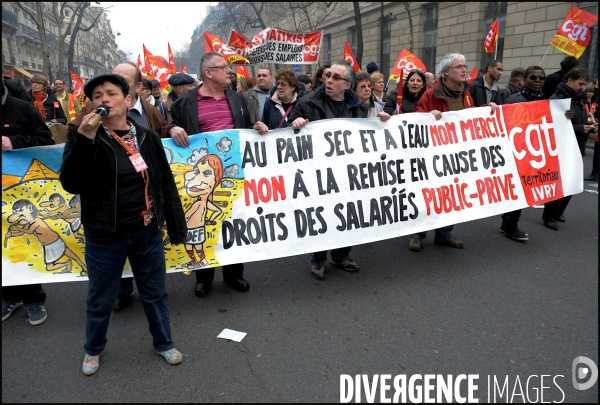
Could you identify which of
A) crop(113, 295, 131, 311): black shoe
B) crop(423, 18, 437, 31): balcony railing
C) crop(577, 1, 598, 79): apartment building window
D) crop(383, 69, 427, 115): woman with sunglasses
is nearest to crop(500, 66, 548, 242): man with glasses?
crop(383, 69, 427, 115): woman with sunglasses

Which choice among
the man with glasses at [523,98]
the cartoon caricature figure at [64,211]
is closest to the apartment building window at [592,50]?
the man with glasses at [523,98]

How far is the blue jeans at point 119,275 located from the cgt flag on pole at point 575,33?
924cm

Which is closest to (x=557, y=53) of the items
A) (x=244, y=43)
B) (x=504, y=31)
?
(x=504, y=31)

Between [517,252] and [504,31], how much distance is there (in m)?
17.6

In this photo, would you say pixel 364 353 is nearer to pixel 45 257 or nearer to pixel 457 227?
pixel 45 257

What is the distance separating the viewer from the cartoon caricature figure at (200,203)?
349cm

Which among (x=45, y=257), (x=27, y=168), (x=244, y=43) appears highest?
(x=244, y=43)

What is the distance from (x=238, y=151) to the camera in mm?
3621

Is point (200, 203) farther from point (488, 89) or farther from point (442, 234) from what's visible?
point (488, 89)

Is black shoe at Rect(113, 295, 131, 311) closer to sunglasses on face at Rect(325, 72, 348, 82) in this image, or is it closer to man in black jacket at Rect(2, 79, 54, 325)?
man in black jacket at Rect(2, 79, 54, 325)

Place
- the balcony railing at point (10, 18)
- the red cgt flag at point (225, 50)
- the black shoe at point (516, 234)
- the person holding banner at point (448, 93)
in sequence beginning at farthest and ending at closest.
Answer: the balcony railing at point (10, 18)
the red cgt flag at point (225, 50)
the black shoe at point (516, 234)
the person holding banner at point (448, 93)

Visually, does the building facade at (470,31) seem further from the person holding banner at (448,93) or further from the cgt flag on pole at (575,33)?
the person holding banner at (448,93)

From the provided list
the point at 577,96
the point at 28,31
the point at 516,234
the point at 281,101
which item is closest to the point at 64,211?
the point at 281,101

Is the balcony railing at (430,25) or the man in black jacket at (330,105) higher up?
the balcony railing at (430,25)
